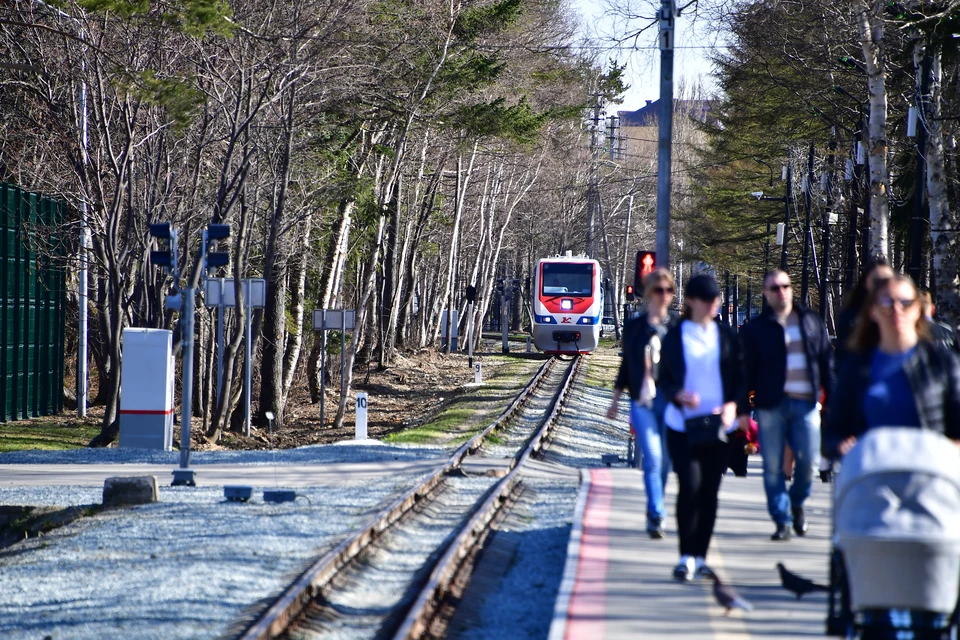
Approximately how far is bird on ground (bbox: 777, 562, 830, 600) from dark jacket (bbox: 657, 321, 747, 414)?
103cm

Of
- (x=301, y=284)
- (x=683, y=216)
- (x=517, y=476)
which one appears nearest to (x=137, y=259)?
(x=301, y=284)

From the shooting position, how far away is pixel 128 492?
1398 cm

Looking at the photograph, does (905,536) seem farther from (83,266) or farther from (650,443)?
(83,266)

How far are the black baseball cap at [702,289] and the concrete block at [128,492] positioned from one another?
8.43 metres

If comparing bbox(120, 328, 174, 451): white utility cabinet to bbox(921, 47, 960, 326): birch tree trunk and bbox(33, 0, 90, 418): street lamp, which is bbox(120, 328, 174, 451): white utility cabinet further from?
bbox(921, 47, 960, 326): birch tree trunk

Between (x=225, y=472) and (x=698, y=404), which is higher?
(x=698, y=404)

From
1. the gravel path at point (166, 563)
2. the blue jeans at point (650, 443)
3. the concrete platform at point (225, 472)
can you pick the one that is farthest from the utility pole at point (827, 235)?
the blue jeans at point (650, 443)

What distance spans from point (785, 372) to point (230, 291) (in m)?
16.0

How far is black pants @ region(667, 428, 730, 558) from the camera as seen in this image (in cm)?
736

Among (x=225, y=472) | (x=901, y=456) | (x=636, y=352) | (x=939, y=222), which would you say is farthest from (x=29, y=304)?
(x=901, y=456)

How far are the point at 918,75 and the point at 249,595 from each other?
16.3 metres

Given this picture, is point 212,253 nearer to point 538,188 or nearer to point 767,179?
point 767,179

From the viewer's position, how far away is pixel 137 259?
87.7ft

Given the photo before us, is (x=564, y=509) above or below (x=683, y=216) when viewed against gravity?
below
